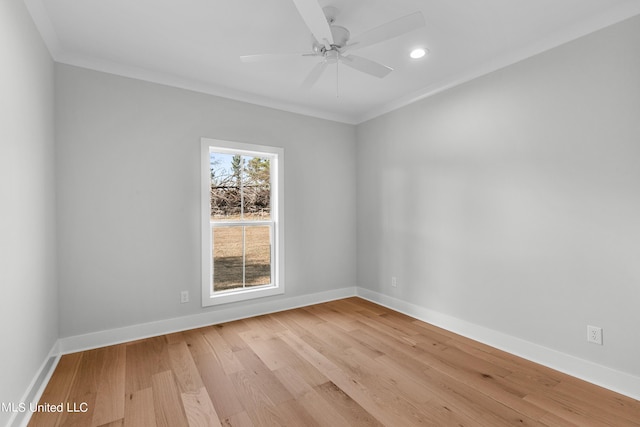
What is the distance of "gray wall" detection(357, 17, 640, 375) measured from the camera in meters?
2.09

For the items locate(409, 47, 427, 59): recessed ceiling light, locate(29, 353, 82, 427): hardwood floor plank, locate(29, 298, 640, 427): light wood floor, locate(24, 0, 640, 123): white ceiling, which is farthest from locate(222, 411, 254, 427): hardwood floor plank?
locate(409, 47, 427, 59): recessed ceiling light

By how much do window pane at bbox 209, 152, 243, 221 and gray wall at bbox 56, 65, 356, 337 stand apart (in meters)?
0.28

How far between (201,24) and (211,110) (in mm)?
1194

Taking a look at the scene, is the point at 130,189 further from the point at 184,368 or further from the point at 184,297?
the point at 184,368

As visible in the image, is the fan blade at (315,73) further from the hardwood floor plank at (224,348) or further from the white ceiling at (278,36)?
the hardwood floor plank at (224,348)

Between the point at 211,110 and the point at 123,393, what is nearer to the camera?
the point at 123,393

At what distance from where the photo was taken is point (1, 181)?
5.03 ft

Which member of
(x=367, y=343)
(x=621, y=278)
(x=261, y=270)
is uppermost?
(x=621, y=278)

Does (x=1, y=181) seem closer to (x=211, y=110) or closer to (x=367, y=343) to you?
(x=211, y=110)

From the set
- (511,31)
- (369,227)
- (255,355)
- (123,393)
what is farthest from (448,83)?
(123,393)

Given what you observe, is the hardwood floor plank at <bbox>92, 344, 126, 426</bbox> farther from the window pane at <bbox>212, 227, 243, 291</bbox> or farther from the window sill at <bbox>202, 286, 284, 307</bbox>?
the window pane at <bbox>212, 227, 243, 291</bbox>

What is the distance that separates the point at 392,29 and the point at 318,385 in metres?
2.41

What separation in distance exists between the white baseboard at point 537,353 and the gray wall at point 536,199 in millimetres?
54

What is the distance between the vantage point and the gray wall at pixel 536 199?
2092 mm
